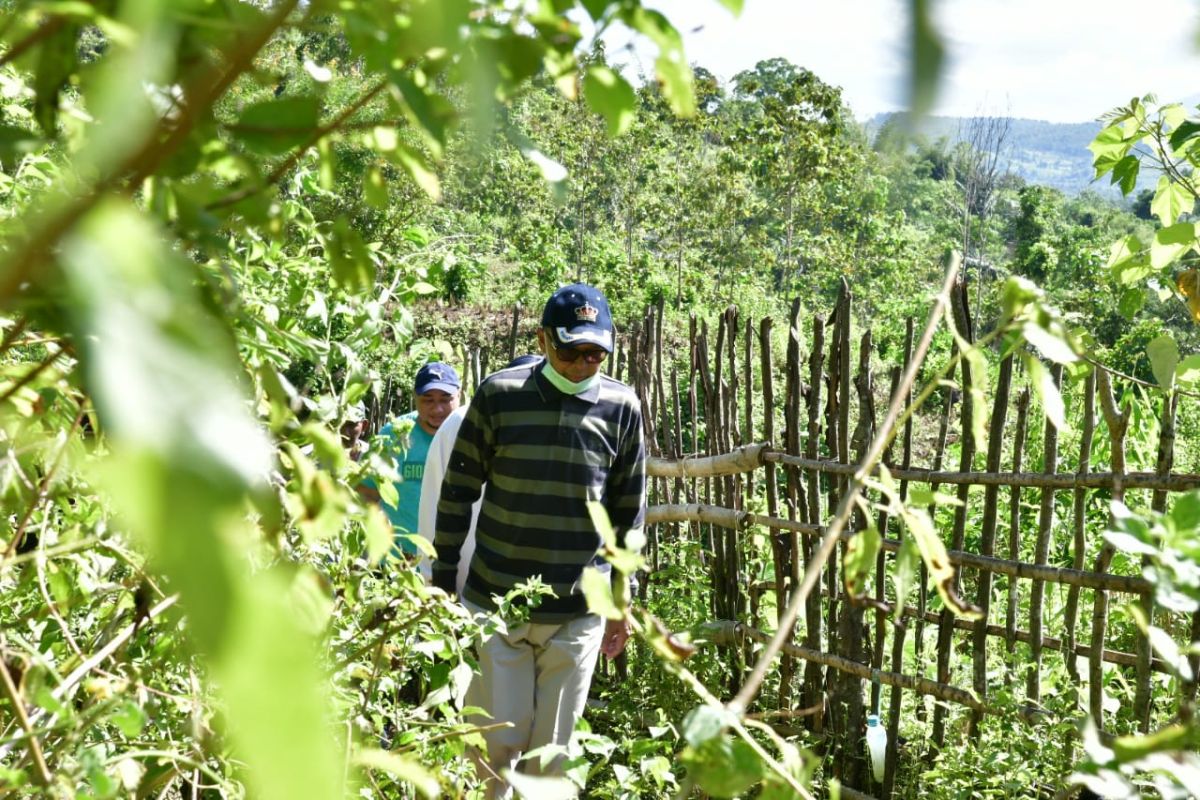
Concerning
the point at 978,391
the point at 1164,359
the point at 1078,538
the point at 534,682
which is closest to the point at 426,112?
the point at 978,391

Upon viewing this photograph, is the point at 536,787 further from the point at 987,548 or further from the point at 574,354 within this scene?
the point at 987,548

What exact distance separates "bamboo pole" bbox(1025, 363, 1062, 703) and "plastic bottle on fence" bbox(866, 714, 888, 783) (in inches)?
→ 20.0

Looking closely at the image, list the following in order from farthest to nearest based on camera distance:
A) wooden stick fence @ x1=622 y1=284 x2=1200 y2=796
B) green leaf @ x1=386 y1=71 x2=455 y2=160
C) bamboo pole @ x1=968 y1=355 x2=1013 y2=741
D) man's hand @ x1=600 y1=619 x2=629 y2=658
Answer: man's hand @ x1=600 y1=619 x2=629 y2=658 < bamboo pole @ x1=968 y1=355 x2=1013 y2=741 < wooden stick fence @ x1=622 y1=284 x2=1200 y2=796 < green leaf @ x1=386 y1=71 x2=455 y2=160

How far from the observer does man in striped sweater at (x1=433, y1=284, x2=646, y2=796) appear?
3096 mm

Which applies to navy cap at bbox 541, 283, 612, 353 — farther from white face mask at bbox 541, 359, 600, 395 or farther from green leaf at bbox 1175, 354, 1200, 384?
green leaf at bbox 1175, 354, 1200, 384

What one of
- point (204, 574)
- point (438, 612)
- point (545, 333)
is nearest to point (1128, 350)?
point (545, 333)

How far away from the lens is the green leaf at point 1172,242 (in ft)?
4.79

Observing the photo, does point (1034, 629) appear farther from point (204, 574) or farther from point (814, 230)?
point (814, 230)

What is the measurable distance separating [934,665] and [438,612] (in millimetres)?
2854

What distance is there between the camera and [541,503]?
3102mm

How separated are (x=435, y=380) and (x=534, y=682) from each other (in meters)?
1.30

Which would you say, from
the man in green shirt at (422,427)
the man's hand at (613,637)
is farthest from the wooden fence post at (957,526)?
the man in green shirt at (422,427)

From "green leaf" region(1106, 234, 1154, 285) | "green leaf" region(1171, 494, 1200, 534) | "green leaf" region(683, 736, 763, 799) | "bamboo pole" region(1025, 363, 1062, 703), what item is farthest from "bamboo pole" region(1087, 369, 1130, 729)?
"green leaf" region(683, 736, 763, 799)

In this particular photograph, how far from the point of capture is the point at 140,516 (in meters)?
0.19
